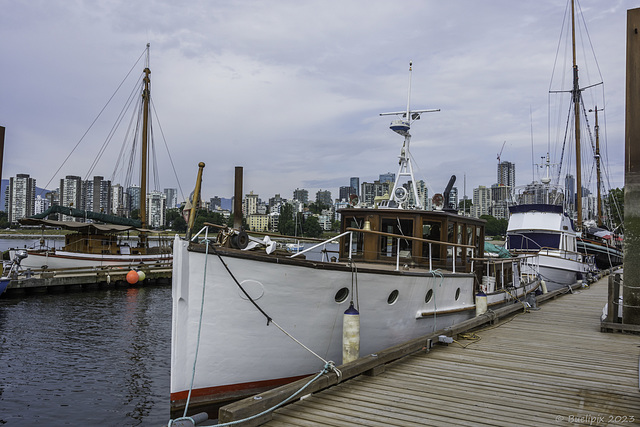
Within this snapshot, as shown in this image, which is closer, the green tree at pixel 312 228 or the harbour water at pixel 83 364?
the harbour water at pixel 83 364

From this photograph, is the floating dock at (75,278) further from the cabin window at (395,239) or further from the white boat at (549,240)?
the white boat at (549,240)

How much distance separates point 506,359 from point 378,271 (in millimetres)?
2367

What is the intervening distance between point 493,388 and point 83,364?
9483 mm

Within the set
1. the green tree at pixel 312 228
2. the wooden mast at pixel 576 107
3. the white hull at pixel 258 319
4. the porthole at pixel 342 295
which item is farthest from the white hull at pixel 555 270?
the green tree at pixel 312 228

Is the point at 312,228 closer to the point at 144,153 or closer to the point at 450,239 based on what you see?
the point at 144,153

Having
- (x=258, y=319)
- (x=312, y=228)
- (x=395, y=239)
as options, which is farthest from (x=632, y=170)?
(x=312, y=228)

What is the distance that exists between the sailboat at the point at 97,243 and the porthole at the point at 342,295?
862 inches

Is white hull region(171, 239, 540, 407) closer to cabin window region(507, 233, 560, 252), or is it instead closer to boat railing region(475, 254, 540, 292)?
boat railing region(475, 254, 540, 292)

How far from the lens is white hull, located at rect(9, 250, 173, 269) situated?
25.6 m

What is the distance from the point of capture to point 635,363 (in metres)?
6.98

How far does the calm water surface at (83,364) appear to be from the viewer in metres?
8.43

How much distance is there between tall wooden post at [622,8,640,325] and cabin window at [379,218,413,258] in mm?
4064

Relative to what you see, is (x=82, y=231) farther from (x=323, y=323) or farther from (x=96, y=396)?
(x=323, y=323)

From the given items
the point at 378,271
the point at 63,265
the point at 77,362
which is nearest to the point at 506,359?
the point at 378,271
